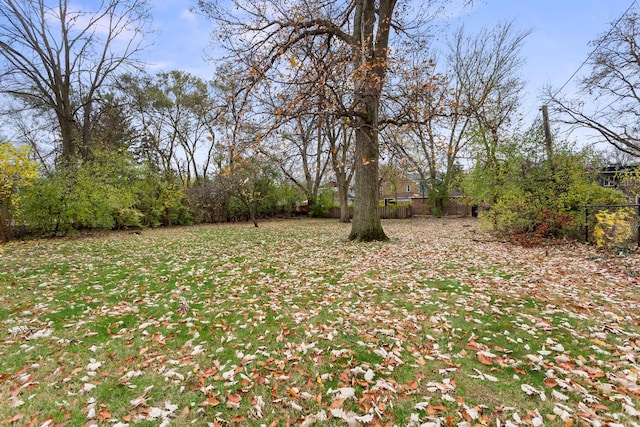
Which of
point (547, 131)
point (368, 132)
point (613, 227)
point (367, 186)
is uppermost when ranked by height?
point (547, 131)

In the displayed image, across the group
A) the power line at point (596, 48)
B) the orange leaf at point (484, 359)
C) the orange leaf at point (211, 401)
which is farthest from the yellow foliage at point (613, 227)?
the orange leaf at point (211, 401)

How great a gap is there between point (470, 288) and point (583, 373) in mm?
2096

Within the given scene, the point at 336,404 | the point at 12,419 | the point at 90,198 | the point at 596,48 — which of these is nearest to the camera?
the point at 12,419

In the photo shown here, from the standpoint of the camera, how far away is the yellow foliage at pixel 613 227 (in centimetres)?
688

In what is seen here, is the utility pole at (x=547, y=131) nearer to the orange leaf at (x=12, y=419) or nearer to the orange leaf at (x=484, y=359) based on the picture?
the orange leaf at (x=484, y=359)

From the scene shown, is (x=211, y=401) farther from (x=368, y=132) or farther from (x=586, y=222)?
(x=586, y=222)

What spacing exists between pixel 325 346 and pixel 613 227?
27.1 ft

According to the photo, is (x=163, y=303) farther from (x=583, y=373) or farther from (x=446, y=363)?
(x=583, y=373)

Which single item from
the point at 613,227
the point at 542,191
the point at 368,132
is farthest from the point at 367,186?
the point at 613,227

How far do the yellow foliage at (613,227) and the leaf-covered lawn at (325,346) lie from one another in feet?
6.27

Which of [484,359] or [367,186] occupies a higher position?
[367,186]

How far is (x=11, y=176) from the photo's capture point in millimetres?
8742

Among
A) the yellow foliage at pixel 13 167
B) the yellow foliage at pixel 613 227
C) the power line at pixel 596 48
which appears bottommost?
the yellow foliage at pixel 613 227

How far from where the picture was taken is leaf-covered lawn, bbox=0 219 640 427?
205 centimetres
